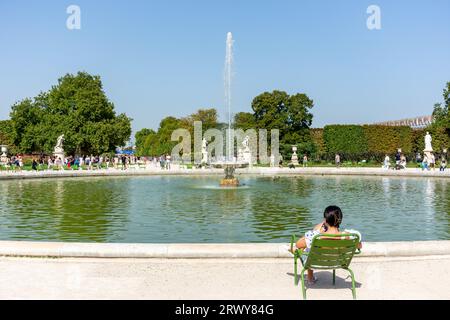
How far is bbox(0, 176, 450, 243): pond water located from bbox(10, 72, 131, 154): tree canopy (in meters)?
34.0

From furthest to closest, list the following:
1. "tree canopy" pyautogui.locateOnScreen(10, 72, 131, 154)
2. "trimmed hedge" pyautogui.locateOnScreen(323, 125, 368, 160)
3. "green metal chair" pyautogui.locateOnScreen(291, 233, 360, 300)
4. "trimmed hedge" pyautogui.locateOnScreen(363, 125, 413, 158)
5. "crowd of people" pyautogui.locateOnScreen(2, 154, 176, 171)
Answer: "trimmed hedge" pyautogui.locateOnScreen(323, 125, 368, 160) < "trimmed hedge" pyautogui.locateOnScreen(363, 125, 413, 158) < "tree canopy" pyautogui.locateOnScreen(10, 72, 131, 154) < "crowd of people" pyautogui.locateOnScreen(2, 154, 176, 171) < "green metal chair" pyautogui.locateOnScreen(291, 233, 360, 300)

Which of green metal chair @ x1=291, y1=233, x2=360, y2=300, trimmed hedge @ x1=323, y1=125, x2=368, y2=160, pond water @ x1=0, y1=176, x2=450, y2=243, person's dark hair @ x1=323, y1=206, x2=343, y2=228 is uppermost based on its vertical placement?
trimmed hedge @ x1=323, y1=125, x2=368, y2=160

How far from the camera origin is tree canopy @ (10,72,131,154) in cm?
5712

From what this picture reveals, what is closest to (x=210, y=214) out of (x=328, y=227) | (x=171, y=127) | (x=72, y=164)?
(x=328, y=227)

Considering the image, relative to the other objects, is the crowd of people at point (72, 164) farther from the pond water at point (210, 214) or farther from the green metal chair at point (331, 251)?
the green metal chair at point (331, 251)

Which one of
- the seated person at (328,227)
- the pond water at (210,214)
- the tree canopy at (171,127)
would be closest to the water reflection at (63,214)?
the pond water at (210,214)

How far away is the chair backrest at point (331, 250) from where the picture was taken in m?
6.38

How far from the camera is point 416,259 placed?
813 cm

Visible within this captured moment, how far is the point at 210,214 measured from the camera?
15703mm

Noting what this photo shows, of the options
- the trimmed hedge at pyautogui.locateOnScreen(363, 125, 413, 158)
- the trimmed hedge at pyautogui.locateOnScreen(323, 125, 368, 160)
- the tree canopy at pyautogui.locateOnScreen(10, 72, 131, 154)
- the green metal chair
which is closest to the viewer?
the green metal chair

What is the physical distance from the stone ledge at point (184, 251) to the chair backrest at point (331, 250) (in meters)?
1.57

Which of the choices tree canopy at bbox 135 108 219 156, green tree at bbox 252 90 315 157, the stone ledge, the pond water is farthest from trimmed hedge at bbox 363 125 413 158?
the stone ledge

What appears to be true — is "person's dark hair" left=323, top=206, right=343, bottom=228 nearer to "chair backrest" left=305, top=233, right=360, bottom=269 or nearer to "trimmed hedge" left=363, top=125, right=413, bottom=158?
"chair backrest" left=305, top=233, right=360, bottom=269

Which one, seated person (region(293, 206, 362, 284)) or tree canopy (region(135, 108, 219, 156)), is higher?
tree canopy (region(135, 108, 219, 156))
